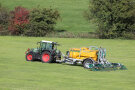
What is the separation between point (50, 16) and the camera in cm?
5434

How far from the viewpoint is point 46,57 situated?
2320cm

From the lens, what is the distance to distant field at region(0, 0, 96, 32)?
6562 cm

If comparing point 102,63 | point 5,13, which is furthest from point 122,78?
point 5,13

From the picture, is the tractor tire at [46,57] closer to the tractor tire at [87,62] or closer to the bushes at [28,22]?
the tractor tire at [87,62]

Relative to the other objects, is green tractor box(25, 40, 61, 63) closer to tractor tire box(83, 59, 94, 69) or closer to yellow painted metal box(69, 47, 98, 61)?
yellow painted metal box(69, 47, 98, 61)

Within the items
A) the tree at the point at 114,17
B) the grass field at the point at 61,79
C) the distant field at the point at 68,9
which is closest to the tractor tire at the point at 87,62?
the grass field at the point at 61,79

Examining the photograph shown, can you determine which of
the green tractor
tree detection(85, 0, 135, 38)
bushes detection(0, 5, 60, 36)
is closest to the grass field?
the green tractor

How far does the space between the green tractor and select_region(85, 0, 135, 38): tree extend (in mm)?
26009

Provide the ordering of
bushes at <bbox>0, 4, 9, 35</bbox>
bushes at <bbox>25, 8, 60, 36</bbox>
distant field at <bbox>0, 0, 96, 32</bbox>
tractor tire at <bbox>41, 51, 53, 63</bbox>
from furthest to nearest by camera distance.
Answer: distant field at <bbox>0, 0, 96, 32</bbox> → bushes at <bbox>0, 4, 9, 35</bbox> → bushes at <bbox>25, 8, 60, 36</bbox> → tractor tire at <bbox>41, 51, 53, 63</bbox>

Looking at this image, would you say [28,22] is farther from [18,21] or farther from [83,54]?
[83,54]

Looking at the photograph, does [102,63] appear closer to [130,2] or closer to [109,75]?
[109,75]

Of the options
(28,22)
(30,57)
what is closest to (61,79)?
(30,57)

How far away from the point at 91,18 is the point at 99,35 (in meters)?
3.36

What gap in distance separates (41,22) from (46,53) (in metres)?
30.0
